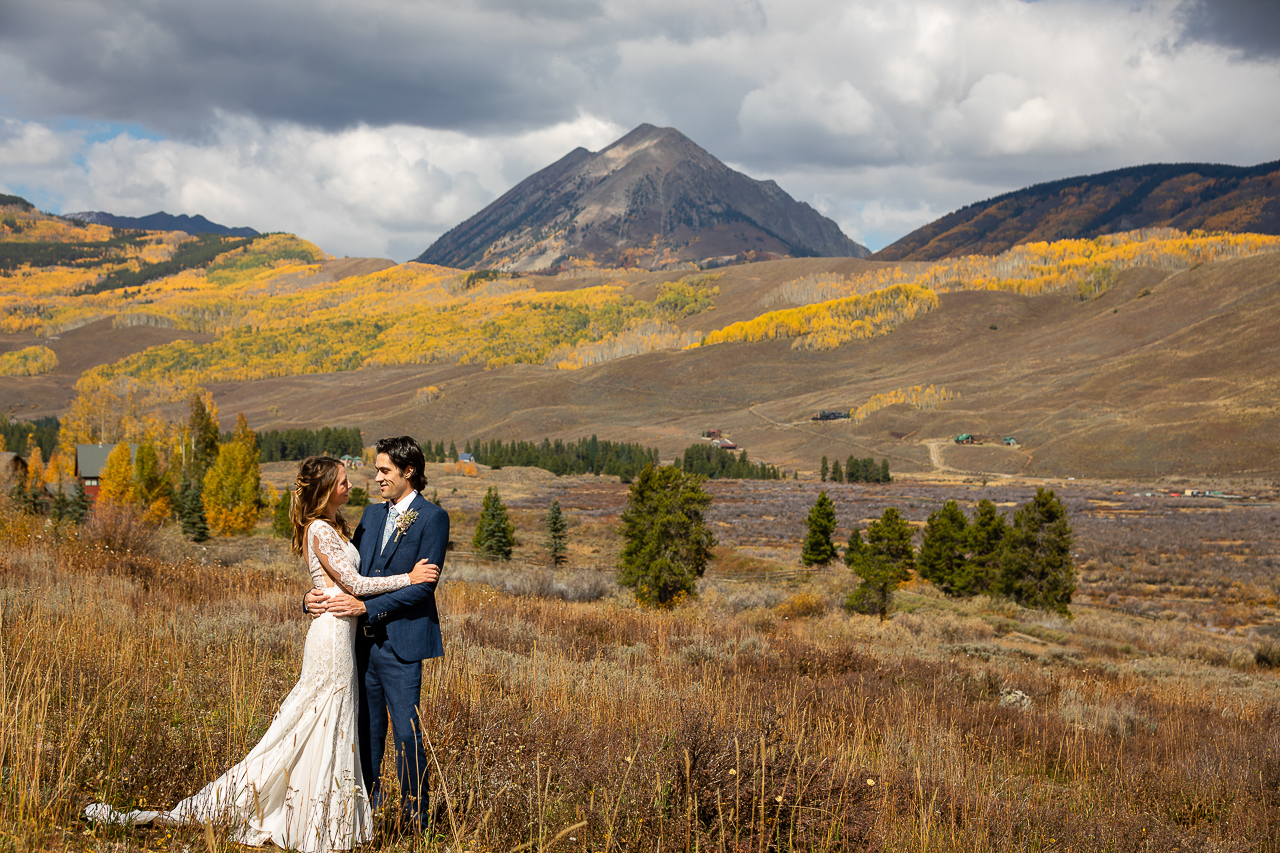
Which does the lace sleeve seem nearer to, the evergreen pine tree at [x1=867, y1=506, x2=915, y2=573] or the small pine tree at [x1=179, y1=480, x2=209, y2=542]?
the evergreen pine tree at [x1=867, y1=506, x2=915, y2=573]

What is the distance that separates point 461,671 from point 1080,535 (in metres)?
44.0

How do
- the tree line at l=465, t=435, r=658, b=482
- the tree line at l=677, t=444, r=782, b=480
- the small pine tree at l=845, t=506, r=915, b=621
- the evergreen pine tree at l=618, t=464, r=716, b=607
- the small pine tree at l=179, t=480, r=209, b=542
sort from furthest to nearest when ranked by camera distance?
1. the tree line at l=465, t=435, r=658, b=482
2. the tree line at l=677, t=444, r=782, b=480
3. the small pine tree at l=179, t=480, r=209, b=542
4. the evergreen pine tree at l=618, t=464, r=716, b=607
5. the small pine tree at l=845, t=506, r=915, b=621

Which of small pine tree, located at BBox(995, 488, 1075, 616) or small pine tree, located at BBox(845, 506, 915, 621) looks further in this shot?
small pine tree, located at BBox(995, 488, 1075, 616)

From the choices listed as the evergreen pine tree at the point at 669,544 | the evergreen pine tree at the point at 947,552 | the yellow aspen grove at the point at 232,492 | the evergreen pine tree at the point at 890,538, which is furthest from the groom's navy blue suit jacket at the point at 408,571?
the yellow aspen grove at the point at 232,492

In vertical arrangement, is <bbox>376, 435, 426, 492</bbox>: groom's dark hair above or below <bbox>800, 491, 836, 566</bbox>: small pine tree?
above

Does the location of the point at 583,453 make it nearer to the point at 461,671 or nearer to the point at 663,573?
the point at 663,573

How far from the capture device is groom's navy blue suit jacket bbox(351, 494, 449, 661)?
3.43 meters

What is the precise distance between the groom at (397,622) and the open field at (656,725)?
21cm

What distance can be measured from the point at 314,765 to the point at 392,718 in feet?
1.16

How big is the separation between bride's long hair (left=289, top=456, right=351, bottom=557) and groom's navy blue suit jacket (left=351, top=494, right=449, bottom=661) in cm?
18

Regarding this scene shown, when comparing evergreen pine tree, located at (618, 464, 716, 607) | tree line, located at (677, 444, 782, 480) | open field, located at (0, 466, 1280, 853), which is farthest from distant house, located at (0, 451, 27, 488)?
tree line, located at (677, 444, 782, 480)

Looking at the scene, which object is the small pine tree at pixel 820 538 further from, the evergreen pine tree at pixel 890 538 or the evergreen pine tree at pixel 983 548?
the evergreen pine tree at pixel 983 548

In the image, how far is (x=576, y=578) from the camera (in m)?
20.5

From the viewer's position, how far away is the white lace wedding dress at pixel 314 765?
3.27 meters
